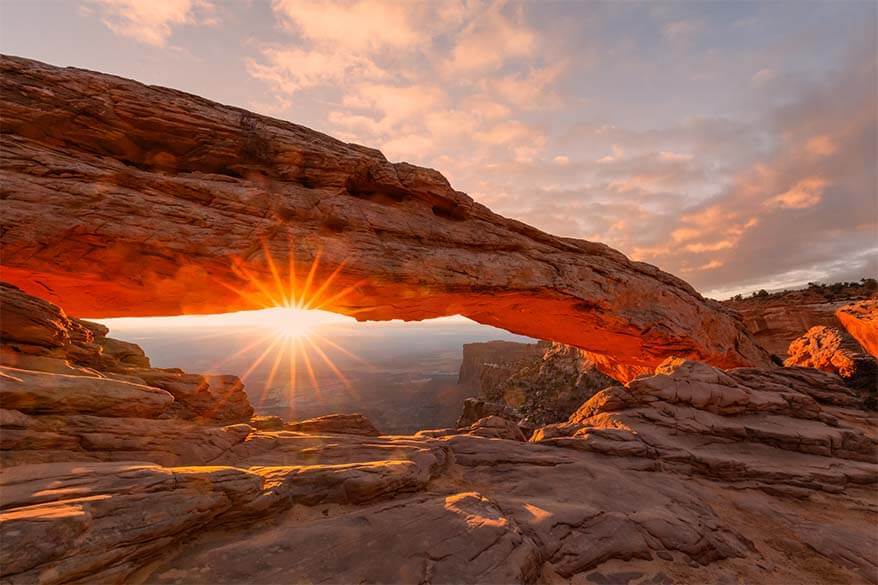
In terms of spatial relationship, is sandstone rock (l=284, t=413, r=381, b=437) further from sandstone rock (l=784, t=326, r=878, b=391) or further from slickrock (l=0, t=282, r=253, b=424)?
sandstone rock (l=784, t=326, r=878, b=391)

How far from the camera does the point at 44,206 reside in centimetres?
1198

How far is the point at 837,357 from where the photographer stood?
21250mm

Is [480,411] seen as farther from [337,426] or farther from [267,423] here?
[267,423]

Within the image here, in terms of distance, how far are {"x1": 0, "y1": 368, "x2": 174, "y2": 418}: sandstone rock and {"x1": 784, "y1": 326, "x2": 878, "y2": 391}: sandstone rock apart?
33398 mm

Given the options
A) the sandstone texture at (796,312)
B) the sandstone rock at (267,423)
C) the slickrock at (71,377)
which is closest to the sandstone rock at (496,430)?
the sandstone rock at (267,423)


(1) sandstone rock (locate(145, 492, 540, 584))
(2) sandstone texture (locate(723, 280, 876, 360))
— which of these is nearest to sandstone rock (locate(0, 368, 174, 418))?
(1) sandstone rock (locate(145, 492, 540, 584))

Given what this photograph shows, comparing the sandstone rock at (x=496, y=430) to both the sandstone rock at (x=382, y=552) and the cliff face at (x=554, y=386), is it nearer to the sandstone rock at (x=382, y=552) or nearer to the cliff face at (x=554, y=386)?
the cliff face at (x=554, y=386)

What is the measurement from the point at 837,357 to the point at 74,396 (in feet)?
118

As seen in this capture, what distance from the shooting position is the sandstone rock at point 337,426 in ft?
51.0

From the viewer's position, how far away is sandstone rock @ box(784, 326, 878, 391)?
19.4m

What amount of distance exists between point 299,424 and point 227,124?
547 inches

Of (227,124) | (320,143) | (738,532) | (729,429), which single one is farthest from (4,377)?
(729,429)

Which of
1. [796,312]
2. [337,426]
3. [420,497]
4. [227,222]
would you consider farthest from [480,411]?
[796,312]

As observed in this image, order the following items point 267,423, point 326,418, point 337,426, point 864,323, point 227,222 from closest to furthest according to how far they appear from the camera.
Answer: point 227,222 → point 267,423 → point 337,426 → point 326,418 → point 864,323
